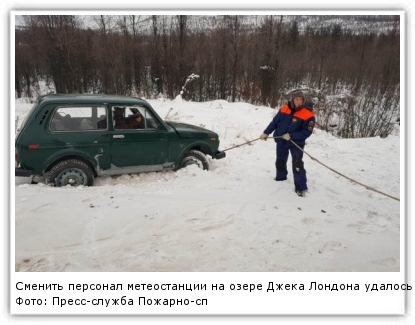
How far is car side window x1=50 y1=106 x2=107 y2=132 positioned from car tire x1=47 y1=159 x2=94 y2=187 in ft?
1.84

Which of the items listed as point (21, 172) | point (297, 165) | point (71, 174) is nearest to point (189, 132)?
point (297, 165)

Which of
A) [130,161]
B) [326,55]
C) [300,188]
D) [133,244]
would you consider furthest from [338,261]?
[326,55]

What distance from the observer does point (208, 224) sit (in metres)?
3.93

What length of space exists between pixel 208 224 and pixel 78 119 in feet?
9.19

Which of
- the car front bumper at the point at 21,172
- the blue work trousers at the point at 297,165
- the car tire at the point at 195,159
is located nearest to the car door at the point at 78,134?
the car front bumper at the point at 21,172

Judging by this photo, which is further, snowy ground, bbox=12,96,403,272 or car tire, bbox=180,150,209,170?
car tire, bbox=180,150,209,170

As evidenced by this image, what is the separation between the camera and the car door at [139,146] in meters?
5.02

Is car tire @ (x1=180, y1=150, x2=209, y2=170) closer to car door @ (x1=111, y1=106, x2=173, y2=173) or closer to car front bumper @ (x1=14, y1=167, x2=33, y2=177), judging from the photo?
car door @ (x1=111, y1=106, x2=173, y2=173)

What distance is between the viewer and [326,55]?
1642cm

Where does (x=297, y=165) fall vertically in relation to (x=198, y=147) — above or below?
below

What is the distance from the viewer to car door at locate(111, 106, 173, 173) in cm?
502

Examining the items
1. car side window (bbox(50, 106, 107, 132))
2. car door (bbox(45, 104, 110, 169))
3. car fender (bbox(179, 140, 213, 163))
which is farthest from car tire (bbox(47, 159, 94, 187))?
car fender (bbox(179, 140, 213, 163))

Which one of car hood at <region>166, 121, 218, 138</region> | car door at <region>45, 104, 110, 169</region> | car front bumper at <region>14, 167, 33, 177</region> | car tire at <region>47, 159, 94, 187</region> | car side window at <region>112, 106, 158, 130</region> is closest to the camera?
car front bumper at <region>14, 167, 33, 177</region>

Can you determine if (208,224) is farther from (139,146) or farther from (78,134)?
(78,134)
